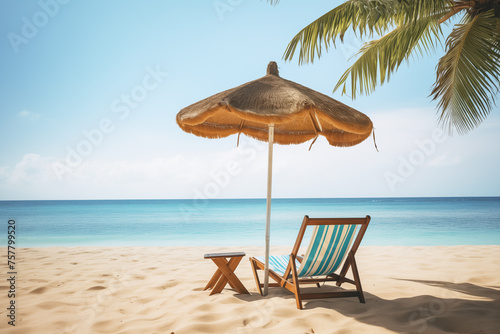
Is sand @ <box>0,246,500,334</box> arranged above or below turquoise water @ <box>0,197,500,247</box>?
above

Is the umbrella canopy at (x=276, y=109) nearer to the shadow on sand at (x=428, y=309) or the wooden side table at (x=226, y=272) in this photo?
the wooden side table at (x=226, y=272)

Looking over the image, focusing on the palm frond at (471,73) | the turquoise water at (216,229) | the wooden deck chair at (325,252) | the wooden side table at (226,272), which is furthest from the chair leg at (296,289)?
the turquoise water at (216,229)

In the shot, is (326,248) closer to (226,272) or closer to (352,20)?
(226,272)

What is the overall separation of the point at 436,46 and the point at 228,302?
5.09 metres

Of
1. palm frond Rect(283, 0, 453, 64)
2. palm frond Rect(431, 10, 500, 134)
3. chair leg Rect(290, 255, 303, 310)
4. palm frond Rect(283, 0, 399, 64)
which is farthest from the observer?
palm frond Rect(283, 0, 399, 64)

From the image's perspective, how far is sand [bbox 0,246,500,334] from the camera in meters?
2.36

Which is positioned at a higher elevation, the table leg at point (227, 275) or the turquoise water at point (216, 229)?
the table leg at point (227, 275)

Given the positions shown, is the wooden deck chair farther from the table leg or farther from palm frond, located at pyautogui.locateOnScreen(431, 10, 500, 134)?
palm frond, located at pyautogui.locateOnScreen(431, 10, 500, 134)

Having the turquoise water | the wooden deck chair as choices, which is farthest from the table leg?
the turquoise water

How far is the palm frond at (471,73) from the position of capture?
370cm

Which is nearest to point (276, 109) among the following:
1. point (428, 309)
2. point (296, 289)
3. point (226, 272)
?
point (296, 289)

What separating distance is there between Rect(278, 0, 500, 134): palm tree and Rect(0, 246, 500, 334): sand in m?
2.08

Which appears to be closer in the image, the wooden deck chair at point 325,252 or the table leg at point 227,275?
the wooden deck chair at point 325,252

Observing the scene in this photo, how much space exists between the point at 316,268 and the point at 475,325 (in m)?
1.25
